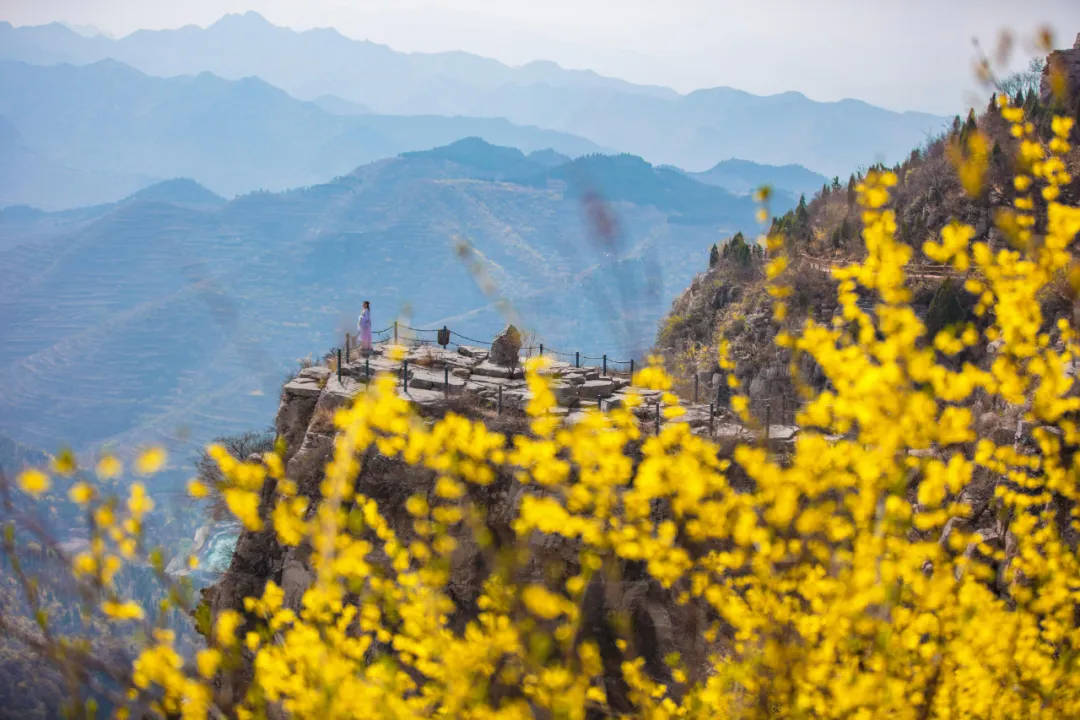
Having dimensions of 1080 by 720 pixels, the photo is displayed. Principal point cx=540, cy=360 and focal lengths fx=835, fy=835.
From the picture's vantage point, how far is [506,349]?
19.3 metres

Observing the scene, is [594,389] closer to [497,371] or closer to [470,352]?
[497,371]

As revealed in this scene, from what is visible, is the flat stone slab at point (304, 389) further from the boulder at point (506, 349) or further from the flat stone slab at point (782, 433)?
the flat stone slab at point (782, 433)

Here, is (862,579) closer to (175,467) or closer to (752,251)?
(752,251)

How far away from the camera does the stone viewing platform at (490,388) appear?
Result: 1605 cm

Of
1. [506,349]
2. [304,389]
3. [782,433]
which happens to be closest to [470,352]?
[506,349]

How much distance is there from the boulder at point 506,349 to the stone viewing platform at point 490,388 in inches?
6.7

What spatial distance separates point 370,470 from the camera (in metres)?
16.1

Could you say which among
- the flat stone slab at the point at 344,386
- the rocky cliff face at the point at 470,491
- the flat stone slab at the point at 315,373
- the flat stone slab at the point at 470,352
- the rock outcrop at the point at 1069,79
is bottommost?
the rocky cliff face at the point at 470,491

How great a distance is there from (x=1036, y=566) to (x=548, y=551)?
7.92 meters

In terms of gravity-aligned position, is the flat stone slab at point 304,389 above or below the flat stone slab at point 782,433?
above

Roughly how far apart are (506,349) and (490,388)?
232 centimetres

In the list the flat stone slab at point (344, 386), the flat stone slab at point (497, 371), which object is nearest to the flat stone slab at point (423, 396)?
the flat stone slab at point (344, 386)

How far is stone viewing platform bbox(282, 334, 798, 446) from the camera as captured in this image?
16.0m

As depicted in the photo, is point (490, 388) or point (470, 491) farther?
point (490, 388)
